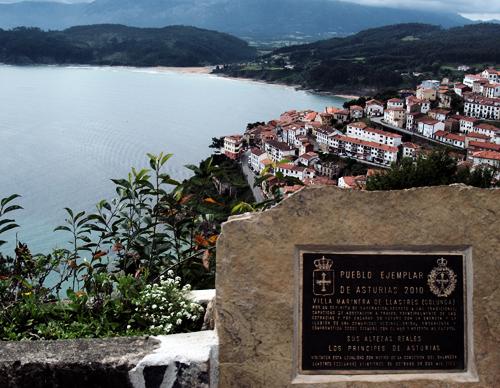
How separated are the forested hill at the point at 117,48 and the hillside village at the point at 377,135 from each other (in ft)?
134

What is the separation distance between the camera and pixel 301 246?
204 centimetres

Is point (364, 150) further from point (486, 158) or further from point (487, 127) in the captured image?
point (487, 127)

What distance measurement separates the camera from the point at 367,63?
57.6 metres

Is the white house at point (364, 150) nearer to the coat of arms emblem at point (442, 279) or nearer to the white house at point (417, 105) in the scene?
the white house at point (417, 105)

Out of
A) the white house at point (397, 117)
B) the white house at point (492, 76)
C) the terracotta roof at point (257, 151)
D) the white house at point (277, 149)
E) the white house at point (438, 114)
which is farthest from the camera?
the white house at point (492, 76)

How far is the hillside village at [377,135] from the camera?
2431 cm

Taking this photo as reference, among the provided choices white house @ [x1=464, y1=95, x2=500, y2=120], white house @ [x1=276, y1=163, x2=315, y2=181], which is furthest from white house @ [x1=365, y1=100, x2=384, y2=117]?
white house @ [x1=276, y1=163, x2=315, y2=181]

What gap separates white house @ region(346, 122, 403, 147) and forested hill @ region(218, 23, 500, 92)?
69.8 feet

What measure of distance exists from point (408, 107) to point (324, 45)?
160 feet

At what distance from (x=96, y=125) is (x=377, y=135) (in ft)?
47.6

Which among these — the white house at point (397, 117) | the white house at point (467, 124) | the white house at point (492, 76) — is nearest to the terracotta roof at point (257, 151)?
the white house at point (397, 117)

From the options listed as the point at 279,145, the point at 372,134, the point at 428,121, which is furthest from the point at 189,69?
the point at 279,145

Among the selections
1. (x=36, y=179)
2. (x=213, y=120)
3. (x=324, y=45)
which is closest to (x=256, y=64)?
(x=324, y=45)

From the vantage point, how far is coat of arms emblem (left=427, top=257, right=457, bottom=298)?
2.07 meters
